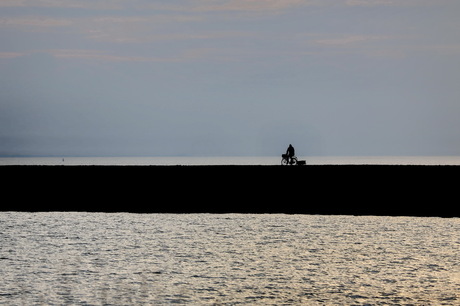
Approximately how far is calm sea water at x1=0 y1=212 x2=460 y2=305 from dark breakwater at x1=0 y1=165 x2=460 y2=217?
1.09 meters

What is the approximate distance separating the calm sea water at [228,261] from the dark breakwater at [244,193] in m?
1.09

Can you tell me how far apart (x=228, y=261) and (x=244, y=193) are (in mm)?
17364

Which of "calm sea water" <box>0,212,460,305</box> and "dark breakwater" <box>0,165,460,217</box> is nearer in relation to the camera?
"calm sea water" <box>0,212,460,305</box>

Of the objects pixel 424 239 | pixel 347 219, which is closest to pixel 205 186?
pixel 347 219

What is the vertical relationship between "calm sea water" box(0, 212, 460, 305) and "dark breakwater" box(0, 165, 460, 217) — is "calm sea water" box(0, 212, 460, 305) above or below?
below

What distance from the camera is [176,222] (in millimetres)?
40594

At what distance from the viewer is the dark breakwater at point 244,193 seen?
127ft

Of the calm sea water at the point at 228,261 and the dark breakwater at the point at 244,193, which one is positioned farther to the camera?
the dark breakwater at the point at 244,193

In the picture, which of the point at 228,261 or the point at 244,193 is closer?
the point at 228,261

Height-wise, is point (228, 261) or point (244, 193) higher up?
point (244, 193)

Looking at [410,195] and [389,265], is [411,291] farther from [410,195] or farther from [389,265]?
[410,195]

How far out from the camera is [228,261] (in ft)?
86.4

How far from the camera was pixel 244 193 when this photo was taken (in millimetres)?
43594

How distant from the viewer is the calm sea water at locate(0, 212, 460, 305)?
1991 centimetres
